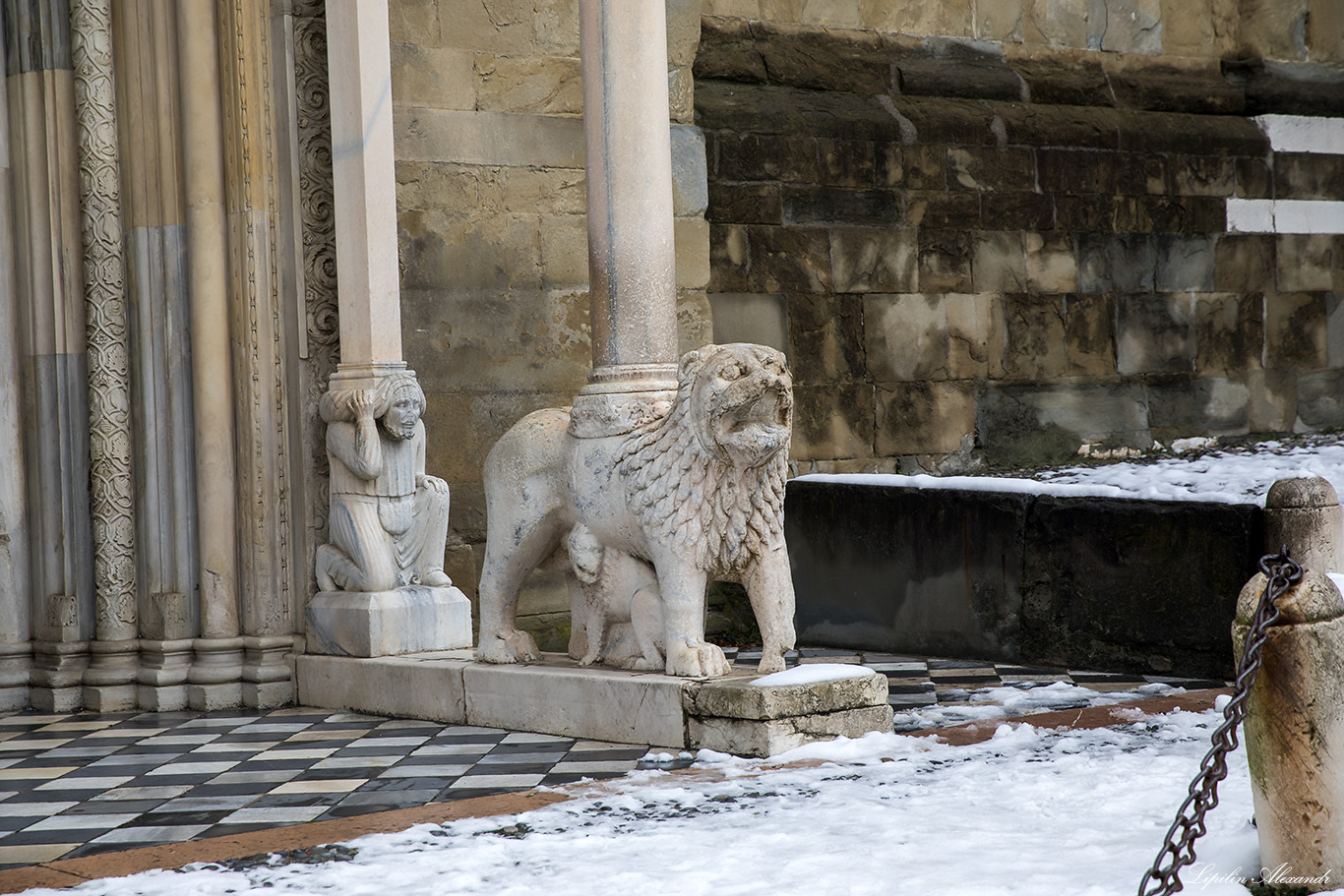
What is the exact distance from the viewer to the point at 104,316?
6.32 metres

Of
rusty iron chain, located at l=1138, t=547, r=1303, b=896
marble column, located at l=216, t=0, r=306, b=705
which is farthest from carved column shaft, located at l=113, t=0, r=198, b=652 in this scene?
rusty iron chain, located at l=1138, t=547, r=1303, b=896

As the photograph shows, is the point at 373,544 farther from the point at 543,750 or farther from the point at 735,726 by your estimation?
the point at 735,726

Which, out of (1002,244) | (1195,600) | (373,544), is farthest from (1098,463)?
(373,544)

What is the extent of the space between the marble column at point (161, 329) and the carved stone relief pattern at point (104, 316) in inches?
2.4

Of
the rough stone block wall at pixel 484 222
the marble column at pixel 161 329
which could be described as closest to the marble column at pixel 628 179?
the rough stone block wall at pixel 484 222

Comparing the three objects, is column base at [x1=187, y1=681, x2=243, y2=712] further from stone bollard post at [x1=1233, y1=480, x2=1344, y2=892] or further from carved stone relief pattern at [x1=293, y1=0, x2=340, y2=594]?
stone bollard post at [x1=1233, y1=480, x2=1344, y2=892]

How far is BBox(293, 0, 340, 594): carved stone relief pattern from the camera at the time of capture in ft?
20.8

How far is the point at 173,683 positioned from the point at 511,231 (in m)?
2.60

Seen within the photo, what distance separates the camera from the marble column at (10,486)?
6.32 meters

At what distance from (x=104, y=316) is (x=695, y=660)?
297cm

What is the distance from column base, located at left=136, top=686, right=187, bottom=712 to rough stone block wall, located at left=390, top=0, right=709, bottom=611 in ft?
4.51

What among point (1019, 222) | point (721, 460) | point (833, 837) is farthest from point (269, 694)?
point (1019, 222)

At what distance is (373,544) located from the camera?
6109 mm

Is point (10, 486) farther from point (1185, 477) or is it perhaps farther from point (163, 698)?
point (1185, 477)
